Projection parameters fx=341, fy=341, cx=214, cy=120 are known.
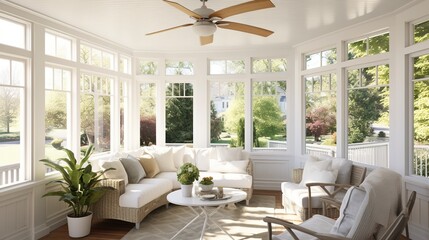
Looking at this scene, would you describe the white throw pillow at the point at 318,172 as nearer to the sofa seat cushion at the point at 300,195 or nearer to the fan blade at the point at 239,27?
the sofa seat cushion at the point at 300,195

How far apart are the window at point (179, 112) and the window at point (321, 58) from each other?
99.0 inches

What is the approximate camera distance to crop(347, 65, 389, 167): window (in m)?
5.02

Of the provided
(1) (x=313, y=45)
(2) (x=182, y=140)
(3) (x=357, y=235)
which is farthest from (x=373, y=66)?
(2) (x=182, y=140)

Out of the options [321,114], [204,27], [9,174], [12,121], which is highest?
[204,27]

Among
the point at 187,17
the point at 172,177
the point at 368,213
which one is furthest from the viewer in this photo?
the point at 172,177

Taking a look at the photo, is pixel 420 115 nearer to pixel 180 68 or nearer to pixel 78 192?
pixel 78 192

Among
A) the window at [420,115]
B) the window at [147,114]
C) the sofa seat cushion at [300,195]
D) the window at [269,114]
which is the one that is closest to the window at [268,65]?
the window at [269,114]

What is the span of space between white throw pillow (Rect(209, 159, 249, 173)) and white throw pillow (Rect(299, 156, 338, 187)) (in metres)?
1.28

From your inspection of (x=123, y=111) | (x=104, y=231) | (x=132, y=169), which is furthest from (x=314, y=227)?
(x=123, y=111)

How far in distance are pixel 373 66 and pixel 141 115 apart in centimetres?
466

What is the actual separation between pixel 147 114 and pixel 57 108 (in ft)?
8.36

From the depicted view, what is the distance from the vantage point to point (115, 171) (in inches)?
193

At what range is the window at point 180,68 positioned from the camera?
7.42 metres

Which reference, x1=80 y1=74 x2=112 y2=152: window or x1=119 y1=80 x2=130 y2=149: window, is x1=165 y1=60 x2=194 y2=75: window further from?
x1=80 y1=74 x2=112 y2=152: window
